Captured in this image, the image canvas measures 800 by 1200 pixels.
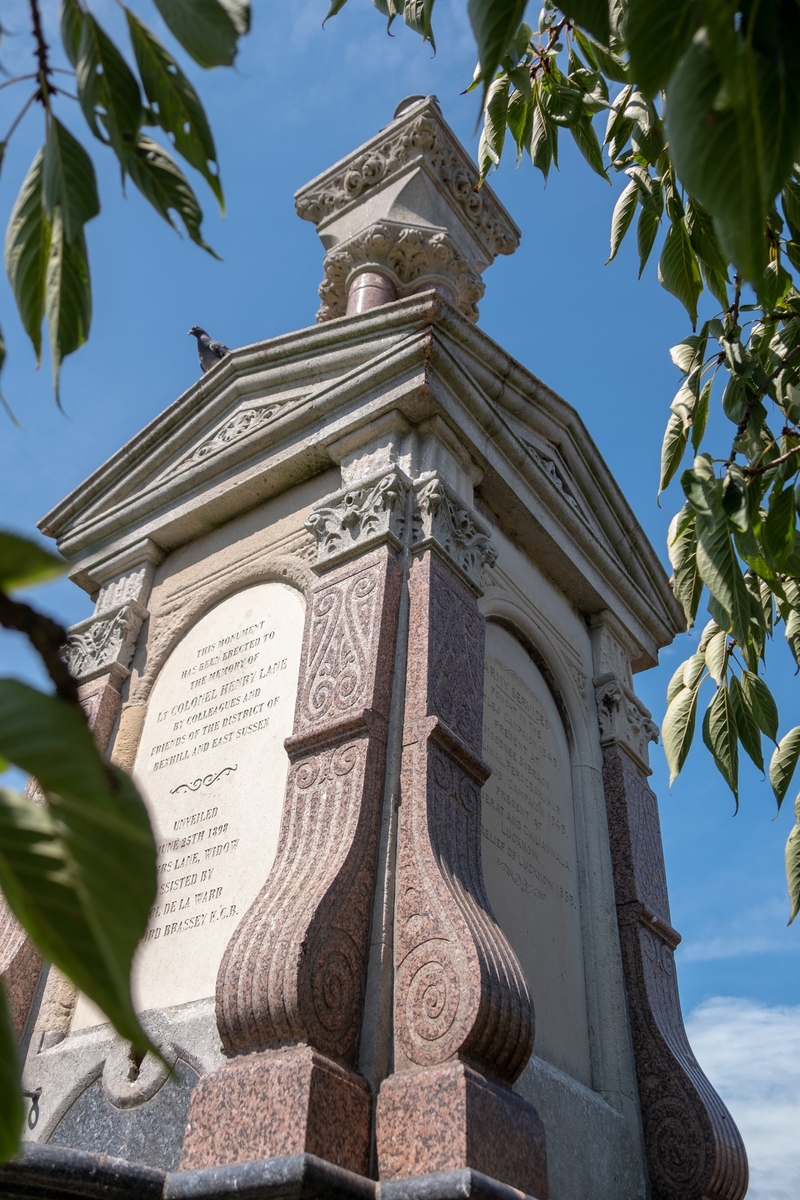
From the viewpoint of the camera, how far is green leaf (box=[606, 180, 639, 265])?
3.38 m

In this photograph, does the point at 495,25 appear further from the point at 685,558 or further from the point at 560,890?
the point at 560,890

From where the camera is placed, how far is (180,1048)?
4.35 metres

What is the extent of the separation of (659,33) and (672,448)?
2.05 meters

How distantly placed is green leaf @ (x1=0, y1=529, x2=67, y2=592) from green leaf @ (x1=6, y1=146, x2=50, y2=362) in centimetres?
68

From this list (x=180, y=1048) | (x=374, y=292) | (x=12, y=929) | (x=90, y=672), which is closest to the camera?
(x=180, y=1048)

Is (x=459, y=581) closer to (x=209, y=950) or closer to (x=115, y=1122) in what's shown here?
(x=209, y=950)

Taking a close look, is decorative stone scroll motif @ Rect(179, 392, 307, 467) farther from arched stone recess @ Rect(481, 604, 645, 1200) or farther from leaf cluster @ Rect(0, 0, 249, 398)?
leaf cluster @ Rect(0, 0, 249, 398)

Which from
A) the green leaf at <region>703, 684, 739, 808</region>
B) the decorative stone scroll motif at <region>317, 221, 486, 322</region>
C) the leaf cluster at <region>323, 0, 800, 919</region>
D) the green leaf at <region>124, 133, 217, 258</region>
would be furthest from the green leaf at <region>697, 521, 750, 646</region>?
the decorative stone scroll motif at <region>317, 221, 486, 322</region>

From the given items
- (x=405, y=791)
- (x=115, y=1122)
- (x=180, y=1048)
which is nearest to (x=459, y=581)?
(x=405, y=791)

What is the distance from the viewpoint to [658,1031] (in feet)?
17.9

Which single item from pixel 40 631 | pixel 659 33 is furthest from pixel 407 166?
pixel 40 631

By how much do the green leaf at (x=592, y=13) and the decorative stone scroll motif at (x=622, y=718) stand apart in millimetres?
5866

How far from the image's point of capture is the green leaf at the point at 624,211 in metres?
3.38

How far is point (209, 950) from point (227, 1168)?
158 centimetres
